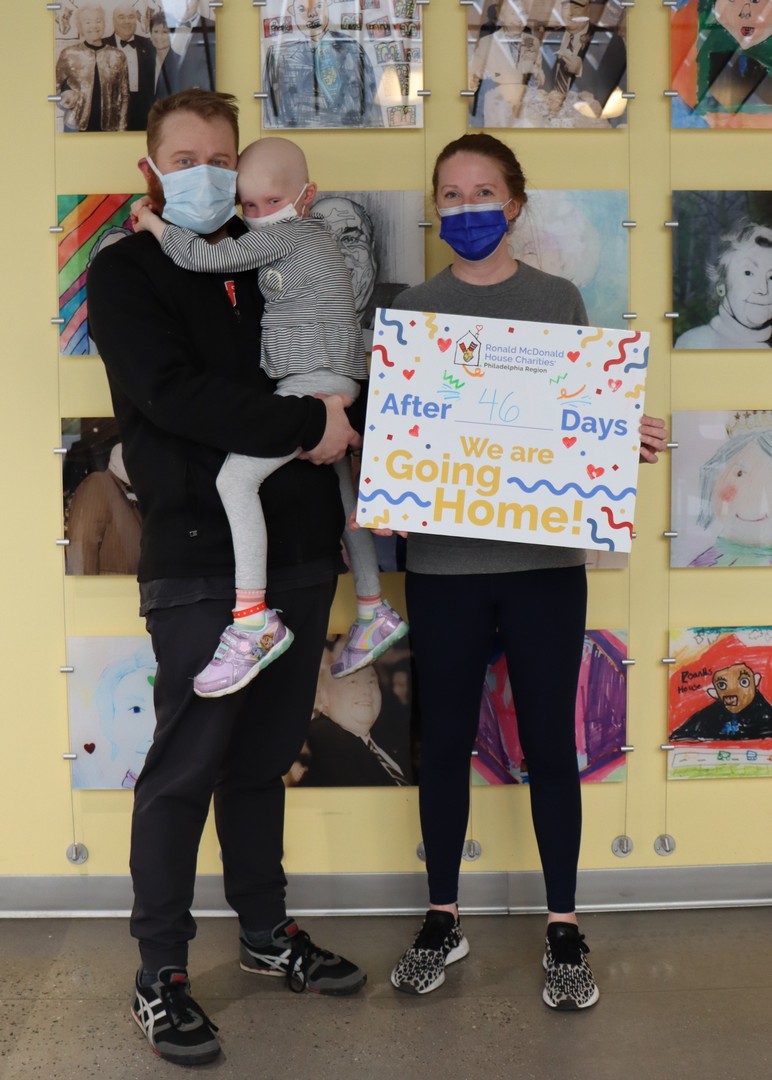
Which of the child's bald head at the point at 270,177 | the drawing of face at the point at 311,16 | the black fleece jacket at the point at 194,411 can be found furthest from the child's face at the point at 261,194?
the drawing of face at the point at 311,16

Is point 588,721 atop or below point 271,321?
below

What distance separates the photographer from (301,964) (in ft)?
7.57

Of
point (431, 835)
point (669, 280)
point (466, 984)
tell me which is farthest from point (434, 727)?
point (669, 280)

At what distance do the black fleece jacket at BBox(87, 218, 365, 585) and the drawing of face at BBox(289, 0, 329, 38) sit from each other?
0.80 metres

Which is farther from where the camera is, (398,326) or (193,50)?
(193,50)

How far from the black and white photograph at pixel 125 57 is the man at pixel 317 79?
0.55ft

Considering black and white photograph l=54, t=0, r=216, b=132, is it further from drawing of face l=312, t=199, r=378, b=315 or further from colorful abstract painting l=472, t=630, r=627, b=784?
colorful abstract painting l=472, t=630, r=627, b=784

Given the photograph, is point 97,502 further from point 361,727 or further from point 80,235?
point 361,727

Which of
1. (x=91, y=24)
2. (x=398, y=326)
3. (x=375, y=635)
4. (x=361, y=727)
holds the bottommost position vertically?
(x=361, y=727)

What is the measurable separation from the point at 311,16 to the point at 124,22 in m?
0.45

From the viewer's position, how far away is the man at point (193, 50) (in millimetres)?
2494

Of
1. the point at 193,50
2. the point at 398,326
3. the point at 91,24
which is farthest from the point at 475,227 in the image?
the point at 91,24

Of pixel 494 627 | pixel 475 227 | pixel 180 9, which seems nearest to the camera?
pixel 475 227

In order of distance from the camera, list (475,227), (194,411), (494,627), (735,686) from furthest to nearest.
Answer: (735,686), (494,627), (475,227), (194,411)
